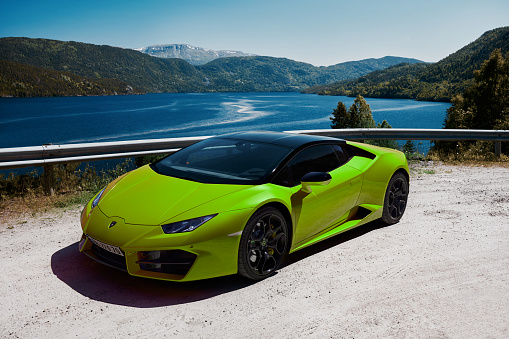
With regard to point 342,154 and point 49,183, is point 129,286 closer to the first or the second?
point 342,154

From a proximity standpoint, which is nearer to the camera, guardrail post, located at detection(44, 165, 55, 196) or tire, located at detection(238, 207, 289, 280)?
tire, located at detection(238, 207, 289, 280)

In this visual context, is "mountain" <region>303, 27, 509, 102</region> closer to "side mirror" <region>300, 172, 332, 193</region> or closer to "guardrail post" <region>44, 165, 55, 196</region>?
"guardrail post" <region>44, 165, 55, 196</region>

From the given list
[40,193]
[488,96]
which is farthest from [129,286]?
[488,96]

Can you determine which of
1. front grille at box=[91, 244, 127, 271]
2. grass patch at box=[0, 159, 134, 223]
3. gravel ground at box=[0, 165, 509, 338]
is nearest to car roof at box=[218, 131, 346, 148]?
gravel ground at box=[0, 165, 509, 338]

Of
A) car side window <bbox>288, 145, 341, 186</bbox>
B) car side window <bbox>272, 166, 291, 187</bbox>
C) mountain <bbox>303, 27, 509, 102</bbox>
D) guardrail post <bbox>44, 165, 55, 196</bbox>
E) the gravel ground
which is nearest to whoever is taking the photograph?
the gravel ground

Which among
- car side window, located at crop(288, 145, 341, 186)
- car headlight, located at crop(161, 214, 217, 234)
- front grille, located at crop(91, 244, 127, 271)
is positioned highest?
car side window, located at crop(288, 145, 341, 186)

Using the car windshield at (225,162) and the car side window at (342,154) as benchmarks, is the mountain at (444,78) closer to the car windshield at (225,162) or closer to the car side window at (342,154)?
the car side window at (342,154)

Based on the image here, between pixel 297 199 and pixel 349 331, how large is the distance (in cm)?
140

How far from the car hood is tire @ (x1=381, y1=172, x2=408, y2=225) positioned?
2.49m

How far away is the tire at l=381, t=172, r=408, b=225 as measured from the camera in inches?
212

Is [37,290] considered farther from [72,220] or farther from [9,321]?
[72,220]

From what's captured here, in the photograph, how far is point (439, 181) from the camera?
8.23 m

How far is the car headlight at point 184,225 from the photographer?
10.8ft

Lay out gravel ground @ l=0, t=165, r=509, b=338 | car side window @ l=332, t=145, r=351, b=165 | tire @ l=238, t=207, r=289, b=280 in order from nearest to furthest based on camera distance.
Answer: gravel ground @ l=0, t=165, r=509, b=338
tire @ l=238, t=207, r=289, b=280
car side window @ l=332, t=145, r=351, b=165
